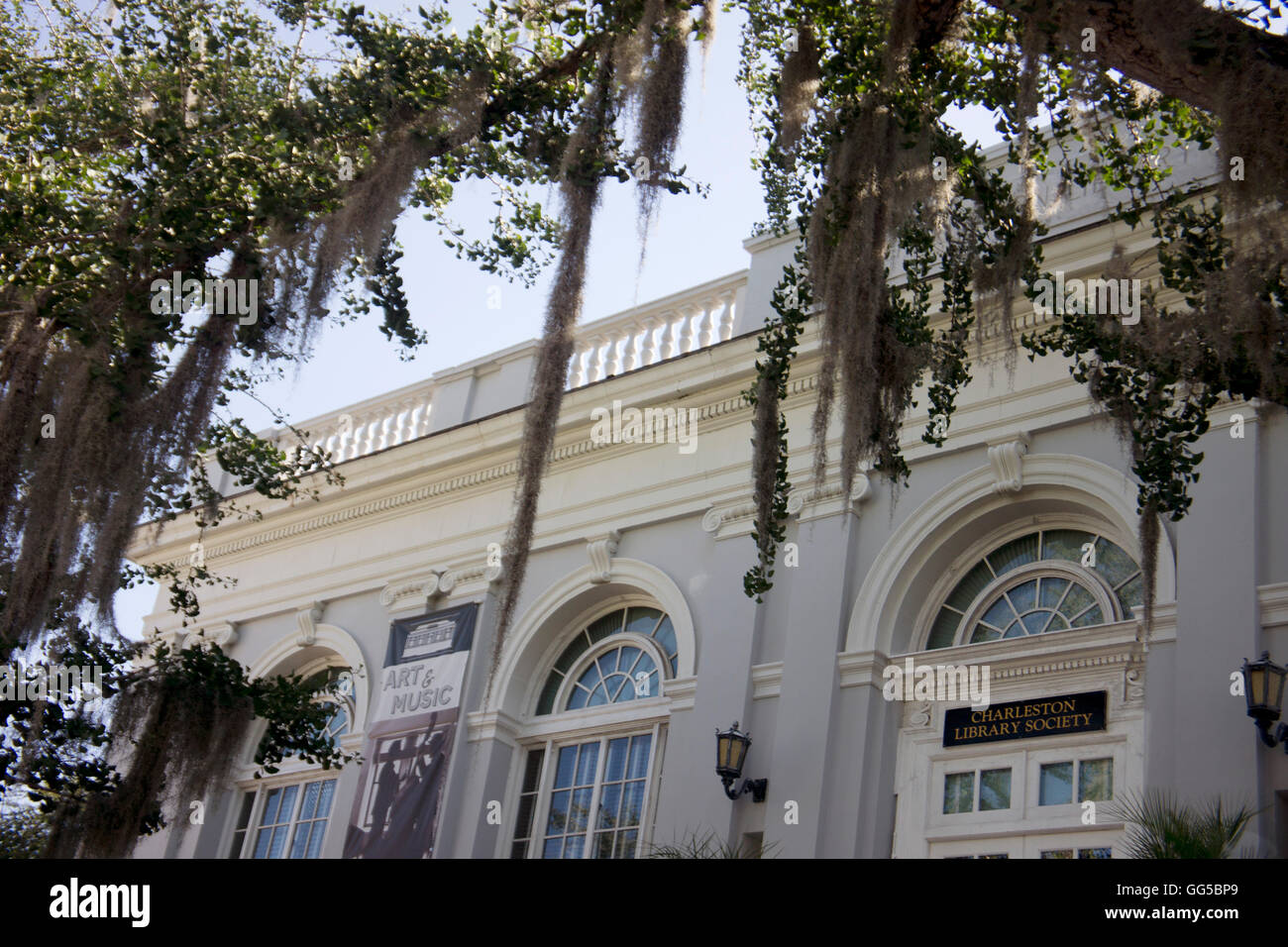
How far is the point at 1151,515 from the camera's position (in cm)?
733

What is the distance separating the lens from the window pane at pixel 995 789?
9188 millimetres

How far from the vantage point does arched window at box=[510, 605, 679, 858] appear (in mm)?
11016

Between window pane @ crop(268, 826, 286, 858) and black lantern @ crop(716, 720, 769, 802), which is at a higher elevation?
black lantern @ crop(716, 720, 769, 802)

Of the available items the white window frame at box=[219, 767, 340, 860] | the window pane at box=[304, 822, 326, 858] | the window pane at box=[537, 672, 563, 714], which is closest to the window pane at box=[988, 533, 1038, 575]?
the window pane at box=[537, 672, 563, 714]

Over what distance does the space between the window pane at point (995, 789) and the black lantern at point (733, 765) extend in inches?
56.7

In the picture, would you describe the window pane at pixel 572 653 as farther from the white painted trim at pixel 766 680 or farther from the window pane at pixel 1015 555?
the window pane at pixel 1015 555

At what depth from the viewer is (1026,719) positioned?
932cm

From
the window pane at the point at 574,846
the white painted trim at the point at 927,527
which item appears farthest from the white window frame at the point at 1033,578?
the window pane at the point at 574,846

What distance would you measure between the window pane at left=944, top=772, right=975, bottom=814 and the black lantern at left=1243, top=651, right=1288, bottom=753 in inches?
80.0

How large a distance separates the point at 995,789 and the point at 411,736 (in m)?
5.07

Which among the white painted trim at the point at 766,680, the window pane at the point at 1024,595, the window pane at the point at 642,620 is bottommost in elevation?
the white painted trim at the point at 766,680

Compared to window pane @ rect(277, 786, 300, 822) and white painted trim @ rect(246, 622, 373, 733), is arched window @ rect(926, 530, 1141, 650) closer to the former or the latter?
white painted trim @ rect(246, 622, 373, 733)

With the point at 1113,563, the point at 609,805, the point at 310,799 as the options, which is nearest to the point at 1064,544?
the point at 1113,563
